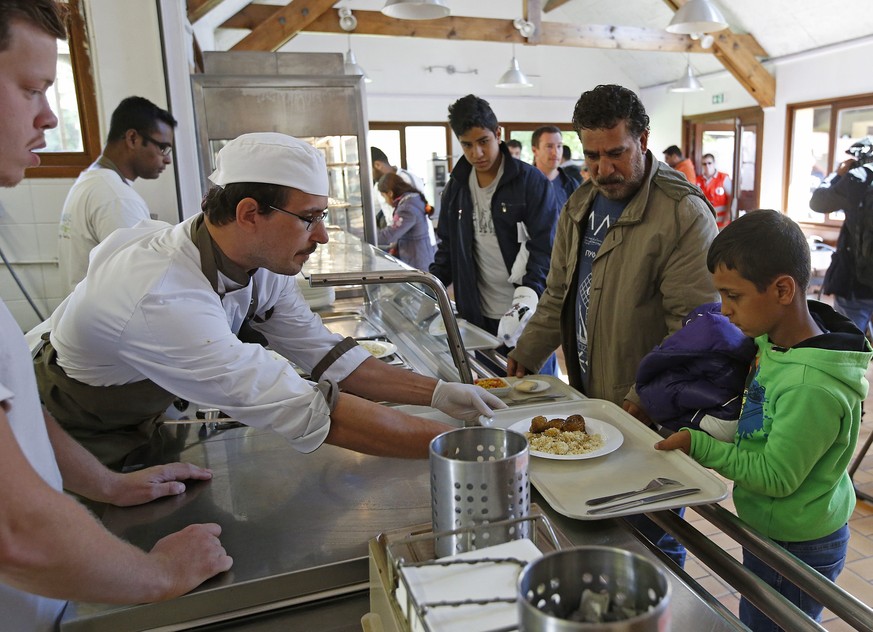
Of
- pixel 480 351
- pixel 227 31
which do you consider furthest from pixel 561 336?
pixel 227 31

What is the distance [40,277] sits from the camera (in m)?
3.79

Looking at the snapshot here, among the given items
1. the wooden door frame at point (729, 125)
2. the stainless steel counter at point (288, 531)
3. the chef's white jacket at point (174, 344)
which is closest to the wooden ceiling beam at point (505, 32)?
the wooden door frame at point (729, 125)

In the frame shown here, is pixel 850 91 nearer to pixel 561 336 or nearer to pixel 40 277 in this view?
pixel 561 336

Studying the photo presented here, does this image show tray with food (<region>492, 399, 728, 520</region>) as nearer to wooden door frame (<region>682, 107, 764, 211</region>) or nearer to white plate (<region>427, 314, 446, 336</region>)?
white plate (<region>427, 314, 446, 336</region>)

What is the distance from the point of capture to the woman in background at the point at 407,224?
5.02 metres

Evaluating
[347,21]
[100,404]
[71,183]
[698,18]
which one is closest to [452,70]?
[347,21]

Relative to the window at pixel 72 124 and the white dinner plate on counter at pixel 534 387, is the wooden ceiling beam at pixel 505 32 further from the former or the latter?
the white dinner plate on counter at pixel 534 387

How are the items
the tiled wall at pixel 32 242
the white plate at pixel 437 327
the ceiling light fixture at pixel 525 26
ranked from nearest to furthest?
the white plate at pixel 437 327, the tiled wall at pixel 32 242, the ceiling light fixture at pixel 525 26

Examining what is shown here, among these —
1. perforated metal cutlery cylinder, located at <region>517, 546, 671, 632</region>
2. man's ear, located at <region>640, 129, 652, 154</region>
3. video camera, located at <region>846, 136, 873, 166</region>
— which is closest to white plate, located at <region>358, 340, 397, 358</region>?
man's ear, located at <region>640, 129, 652, 154</region>

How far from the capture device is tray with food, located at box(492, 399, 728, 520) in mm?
1059

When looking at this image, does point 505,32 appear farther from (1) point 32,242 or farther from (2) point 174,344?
(2) point 174,344

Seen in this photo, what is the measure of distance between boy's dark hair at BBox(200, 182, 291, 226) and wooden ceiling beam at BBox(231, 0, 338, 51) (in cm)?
580

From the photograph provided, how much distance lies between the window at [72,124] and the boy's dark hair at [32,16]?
317cm

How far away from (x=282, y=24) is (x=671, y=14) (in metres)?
5.54
